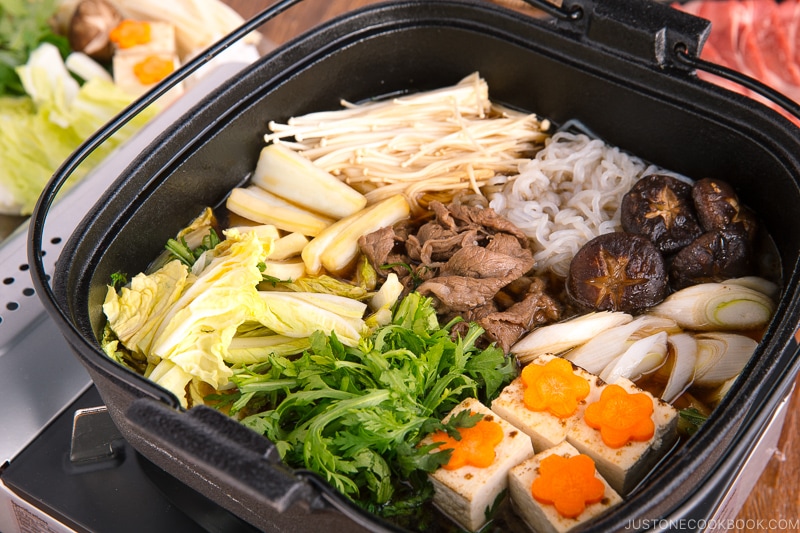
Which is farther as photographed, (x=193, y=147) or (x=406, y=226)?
(x=406, y=226)

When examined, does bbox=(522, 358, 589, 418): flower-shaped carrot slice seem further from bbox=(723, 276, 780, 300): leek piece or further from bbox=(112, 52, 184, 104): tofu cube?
bbox=(112, 52, 184, 104): tofu cube

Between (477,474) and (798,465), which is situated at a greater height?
(477,474)

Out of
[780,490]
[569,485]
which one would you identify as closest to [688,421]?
[569,485]

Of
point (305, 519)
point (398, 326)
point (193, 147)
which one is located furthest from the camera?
point (193, 147)

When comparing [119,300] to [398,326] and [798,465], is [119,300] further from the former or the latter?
[798,465]

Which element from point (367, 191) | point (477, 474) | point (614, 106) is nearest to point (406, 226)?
point (367, 191)

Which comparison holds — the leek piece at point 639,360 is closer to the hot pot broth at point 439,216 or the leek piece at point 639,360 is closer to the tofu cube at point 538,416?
the hot pot broth at point 439,216

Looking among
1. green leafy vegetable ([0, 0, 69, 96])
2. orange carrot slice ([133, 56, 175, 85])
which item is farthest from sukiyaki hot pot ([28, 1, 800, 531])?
green leafy vegetable ([0, 0, 69, 96])
